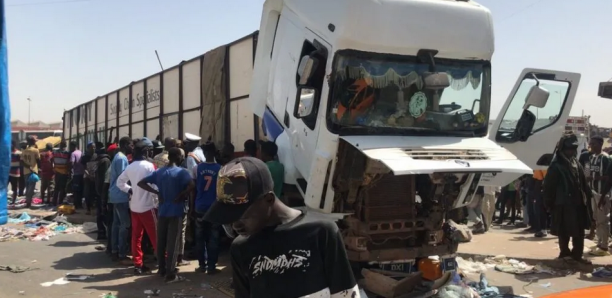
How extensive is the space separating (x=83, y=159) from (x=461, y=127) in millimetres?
10033

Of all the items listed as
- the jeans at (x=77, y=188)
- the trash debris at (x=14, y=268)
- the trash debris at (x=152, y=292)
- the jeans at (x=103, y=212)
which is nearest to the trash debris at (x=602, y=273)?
the trash debris at (x=152, y=292)

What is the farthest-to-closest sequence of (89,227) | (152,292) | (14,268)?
(89,227) → (14,268) → (152,292)

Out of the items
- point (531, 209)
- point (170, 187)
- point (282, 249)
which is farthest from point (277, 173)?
point (531, 209)

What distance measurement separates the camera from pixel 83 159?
1262cm

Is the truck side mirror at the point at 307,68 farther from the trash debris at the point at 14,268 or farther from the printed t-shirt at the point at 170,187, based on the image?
the trash debris at the point at 14,268

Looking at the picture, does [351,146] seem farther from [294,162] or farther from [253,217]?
[253,217]

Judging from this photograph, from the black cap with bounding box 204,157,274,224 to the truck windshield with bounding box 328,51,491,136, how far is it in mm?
3220

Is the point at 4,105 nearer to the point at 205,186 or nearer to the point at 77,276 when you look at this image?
the point at 205,186

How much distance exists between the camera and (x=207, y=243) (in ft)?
23.5

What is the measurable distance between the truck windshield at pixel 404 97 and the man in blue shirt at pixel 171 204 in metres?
2.43

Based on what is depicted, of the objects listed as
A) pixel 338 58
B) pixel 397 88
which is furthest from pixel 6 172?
pixel 397 88

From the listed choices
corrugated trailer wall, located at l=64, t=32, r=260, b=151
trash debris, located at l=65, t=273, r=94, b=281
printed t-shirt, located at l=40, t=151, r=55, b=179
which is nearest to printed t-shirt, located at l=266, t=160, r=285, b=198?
corrugated trailer wall, located at l=64, t=32, r=260, b=151

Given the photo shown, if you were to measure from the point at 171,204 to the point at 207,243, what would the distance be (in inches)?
36.9

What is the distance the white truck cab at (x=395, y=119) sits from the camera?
509 centimetres
